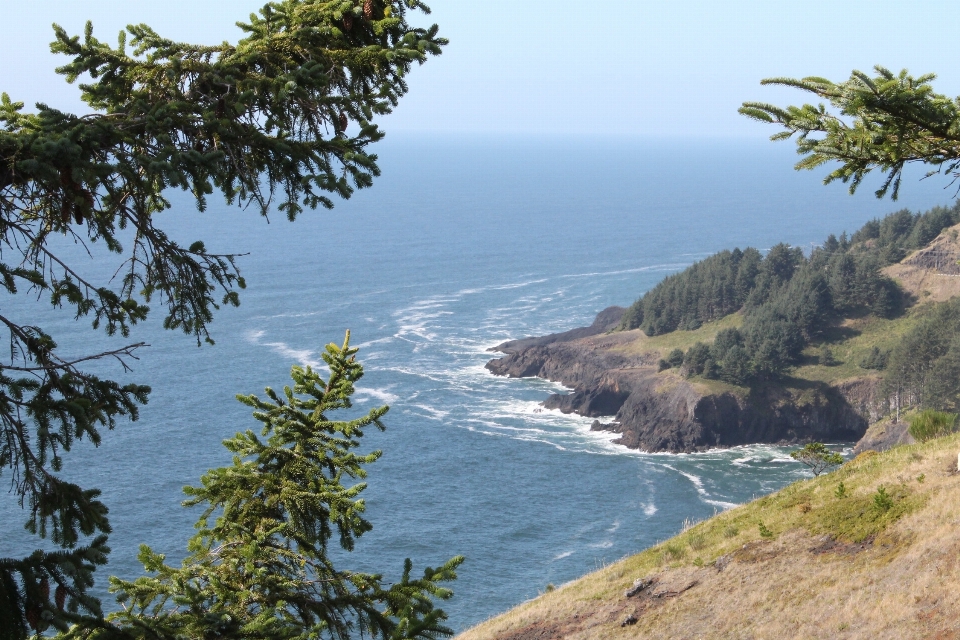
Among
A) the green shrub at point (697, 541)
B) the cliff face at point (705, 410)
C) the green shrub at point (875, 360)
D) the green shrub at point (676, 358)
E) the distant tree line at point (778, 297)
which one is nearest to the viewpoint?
the green shrub at point (697, 541)

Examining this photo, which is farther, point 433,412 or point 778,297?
point 778,297

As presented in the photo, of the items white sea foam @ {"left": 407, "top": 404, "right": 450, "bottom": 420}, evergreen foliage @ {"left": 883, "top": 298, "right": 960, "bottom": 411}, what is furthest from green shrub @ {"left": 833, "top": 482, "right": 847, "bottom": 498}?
evergreen foliage @ {"left": 883, "top": 298, "right": 960, "bottom": 411}

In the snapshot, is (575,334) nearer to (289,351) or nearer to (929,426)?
(289,351)

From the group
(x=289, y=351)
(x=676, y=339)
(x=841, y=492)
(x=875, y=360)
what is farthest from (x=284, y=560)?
(x=676, y=339)

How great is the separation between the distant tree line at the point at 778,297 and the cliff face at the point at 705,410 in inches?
165

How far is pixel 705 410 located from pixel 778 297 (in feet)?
109

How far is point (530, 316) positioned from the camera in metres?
154

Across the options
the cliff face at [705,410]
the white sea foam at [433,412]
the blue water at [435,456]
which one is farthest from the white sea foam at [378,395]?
the cliff face at [705,410]

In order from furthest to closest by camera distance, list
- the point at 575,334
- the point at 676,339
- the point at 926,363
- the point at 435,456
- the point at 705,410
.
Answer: the point at 575,334 → the point at 676,339 → the point at 705,410 → the point at 926,363 → the point at 435,456

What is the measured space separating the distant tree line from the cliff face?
4192mm

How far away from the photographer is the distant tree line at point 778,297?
381ft

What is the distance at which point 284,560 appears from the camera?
12.1 m

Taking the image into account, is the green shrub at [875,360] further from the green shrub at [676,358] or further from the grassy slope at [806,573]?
the grassy slope at [806,573]

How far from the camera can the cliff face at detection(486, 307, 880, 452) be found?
105938mm
